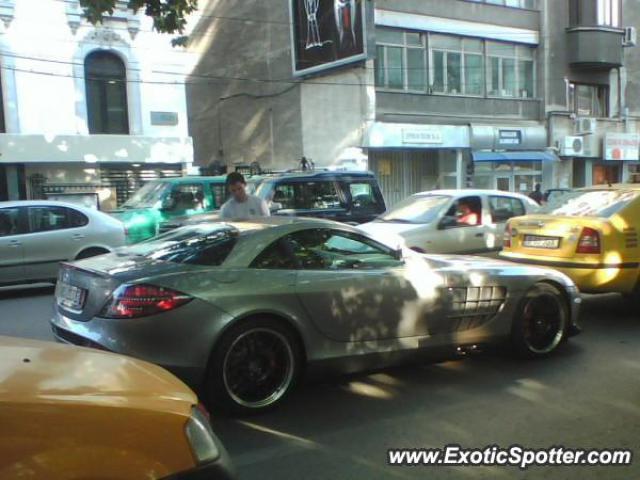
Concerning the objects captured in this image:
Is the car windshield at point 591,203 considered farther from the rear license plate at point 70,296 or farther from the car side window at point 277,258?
the rear license plate at point 70,296

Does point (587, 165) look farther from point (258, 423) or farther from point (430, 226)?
point (258, 423)

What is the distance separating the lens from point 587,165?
91.8ft

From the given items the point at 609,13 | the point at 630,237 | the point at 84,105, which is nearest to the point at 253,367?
the point at 630,237

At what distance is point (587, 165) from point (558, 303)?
24.3 metres

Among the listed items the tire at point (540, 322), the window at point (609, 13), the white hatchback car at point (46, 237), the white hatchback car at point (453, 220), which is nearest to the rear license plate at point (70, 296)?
the tire at point (540, 322)

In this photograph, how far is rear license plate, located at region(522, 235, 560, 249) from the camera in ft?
24.5

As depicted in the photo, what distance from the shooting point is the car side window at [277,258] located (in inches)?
186

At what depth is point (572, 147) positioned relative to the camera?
86.6 feet

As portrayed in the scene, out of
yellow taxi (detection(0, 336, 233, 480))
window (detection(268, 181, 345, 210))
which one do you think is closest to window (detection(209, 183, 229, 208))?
window (detection(268, 181, 345, 210))

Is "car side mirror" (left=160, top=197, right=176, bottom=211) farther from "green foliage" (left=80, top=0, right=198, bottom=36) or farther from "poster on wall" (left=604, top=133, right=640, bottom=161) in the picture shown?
"poster on wall" (left=604, top=133, right=640, bottom=161)

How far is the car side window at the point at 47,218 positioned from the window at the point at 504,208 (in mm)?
7115

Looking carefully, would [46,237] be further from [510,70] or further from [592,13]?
[592,13]

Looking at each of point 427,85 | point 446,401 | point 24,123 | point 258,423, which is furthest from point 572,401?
point 427,85

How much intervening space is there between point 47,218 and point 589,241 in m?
7.99
